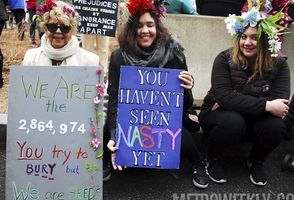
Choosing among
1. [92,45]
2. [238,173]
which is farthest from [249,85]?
[92,45]

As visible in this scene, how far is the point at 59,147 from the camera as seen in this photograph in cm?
277

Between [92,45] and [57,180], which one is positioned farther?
[92,45]

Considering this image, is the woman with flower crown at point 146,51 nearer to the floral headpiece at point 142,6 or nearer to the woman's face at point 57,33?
the floral headpiece at point 142,6

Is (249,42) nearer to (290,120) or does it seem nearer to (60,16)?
(290,120)

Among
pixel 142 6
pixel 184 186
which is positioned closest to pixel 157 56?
pixel 142 6

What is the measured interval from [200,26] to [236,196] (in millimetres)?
1852

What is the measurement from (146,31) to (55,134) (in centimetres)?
101

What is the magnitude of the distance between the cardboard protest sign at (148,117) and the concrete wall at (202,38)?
4.72ft

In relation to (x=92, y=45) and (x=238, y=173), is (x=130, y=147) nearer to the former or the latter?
(x=238, y=173)

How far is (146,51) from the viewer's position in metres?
3.19

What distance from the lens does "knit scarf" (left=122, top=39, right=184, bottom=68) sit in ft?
10.2

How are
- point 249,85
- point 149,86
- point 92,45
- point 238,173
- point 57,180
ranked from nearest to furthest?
point 57,180 → point 149,86 → point 249,85 → point 238,173 → point 92,45

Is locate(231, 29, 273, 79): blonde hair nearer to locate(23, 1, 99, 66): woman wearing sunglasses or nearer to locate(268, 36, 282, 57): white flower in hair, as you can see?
locate(268, 36, 282, 57): white flower in hair

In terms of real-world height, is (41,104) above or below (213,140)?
above
